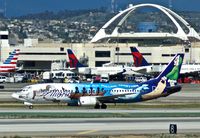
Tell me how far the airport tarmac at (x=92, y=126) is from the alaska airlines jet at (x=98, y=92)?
18.7 meters

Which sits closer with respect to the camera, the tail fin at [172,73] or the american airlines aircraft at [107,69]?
the tail fin at [172,73]

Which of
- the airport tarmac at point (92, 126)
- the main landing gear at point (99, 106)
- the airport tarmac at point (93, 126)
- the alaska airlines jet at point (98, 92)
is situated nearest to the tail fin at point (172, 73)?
the alaska airlines jet at point (98, 92)

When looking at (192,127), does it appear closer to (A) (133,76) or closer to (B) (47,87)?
(B) (47,87)

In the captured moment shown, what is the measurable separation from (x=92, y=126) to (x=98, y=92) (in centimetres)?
2658

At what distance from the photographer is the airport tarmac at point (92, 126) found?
52.4m

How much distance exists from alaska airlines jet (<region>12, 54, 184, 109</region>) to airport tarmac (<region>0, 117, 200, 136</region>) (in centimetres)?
1866

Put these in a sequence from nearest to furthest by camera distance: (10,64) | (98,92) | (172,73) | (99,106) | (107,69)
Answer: (99,106) < (98,92) < (172,73) < (10,64) < (107,69)

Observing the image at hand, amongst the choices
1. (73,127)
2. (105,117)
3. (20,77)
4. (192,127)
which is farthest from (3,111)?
(20,77)

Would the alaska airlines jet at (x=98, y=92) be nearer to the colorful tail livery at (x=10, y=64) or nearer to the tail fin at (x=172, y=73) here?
the tail fin at (x=172, y=73)

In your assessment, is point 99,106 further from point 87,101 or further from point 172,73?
point 172,73

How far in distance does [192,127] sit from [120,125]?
5.20 m

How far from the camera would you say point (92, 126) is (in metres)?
56.2

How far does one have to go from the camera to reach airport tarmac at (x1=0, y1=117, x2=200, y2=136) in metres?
52.4

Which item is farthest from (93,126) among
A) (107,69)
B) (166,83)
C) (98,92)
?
(107,69)
